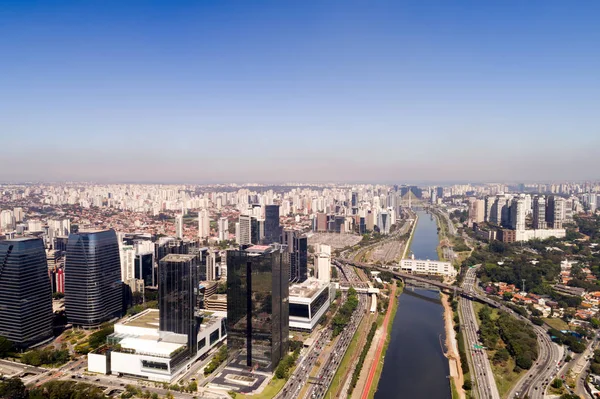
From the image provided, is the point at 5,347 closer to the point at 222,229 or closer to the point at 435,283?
the point at 435,283

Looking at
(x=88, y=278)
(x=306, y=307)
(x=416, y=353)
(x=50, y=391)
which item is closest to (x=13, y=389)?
(x=50, y=391)

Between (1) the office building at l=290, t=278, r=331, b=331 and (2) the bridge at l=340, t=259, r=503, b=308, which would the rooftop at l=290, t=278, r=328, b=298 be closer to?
(1) the office building at l=290, t=278, r=331, b=331

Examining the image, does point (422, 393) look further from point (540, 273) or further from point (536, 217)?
point (536, 217)

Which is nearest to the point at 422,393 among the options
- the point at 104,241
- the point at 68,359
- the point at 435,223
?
the point at 68,359

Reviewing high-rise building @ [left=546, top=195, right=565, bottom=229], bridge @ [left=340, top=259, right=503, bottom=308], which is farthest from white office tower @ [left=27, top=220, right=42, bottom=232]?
high-rise building @ [left=546, top=195, right=565, bottom=229]

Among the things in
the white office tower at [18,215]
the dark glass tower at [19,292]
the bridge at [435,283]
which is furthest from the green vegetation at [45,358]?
the white office tower at [18,215]
